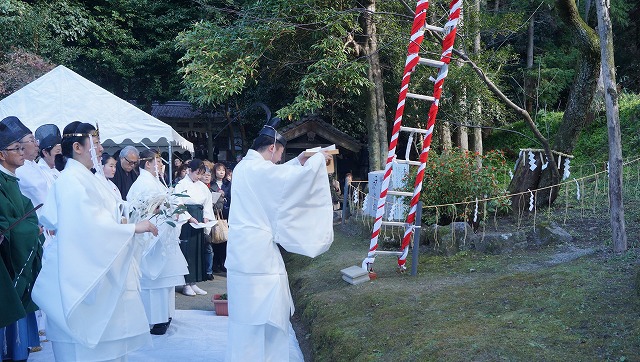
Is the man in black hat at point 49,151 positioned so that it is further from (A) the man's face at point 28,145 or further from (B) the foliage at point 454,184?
(B) the foliage at point 454,184

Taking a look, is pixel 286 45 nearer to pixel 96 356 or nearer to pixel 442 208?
pixel 442 208

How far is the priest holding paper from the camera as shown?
16.6 feet

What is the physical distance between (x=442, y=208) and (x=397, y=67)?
7561 millimetres

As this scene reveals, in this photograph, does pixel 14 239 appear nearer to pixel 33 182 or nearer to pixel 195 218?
pixel 33 182

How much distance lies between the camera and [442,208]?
884 centimetres

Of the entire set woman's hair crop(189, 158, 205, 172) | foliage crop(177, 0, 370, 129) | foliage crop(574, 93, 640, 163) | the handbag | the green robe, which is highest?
foliage crop(177, 0, 370, 129)

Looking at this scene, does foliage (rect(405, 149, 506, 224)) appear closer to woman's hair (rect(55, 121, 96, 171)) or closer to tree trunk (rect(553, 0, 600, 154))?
tree trunk (rect(553, 0, 600, 154))

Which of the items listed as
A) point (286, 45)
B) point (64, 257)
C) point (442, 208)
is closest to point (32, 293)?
point (64, 257)

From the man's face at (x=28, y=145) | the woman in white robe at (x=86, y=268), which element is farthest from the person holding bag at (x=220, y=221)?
the woman in white robe at (x=86, y=268)

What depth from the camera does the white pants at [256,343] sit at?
5.07 m

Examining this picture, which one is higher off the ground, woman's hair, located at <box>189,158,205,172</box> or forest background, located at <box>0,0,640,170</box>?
forest background, located at <box>0,0,640,170</box>

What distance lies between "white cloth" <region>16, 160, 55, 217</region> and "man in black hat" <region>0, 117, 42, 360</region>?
1199mm

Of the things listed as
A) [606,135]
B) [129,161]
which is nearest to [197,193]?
[129,161]

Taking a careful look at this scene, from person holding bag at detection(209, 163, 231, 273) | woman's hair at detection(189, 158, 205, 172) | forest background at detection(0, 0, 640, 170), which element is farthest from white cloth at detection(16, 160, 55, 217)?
person holding bag at detection(209, 163, 231, 273)
